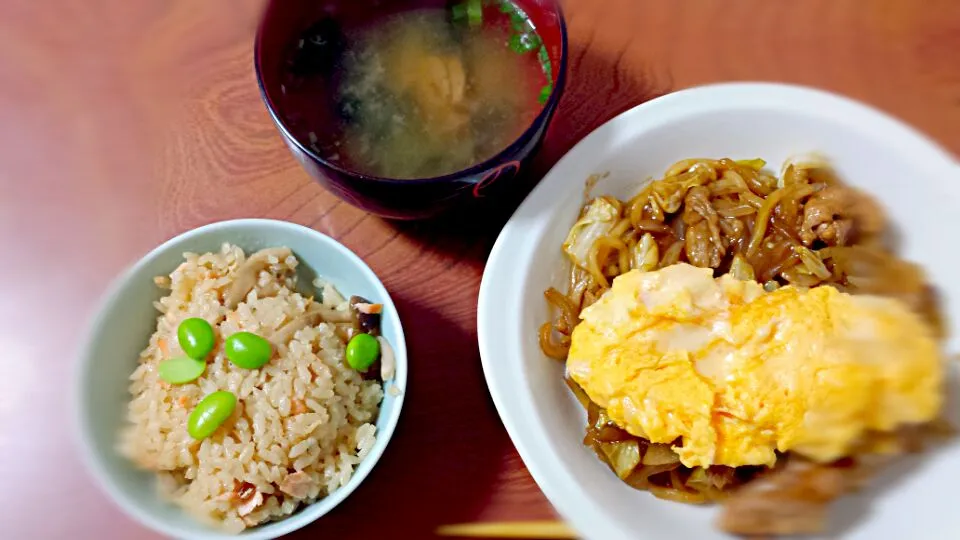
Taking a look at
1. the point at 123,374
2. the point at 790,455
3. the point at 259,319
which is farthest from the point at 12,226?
the point at 790,455

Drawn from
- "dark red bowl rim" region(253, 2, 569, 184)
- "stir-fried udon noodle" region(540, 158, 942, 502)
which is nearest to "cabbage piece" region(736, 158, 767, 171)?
"stir-fried udon noodle" region(540, 158, 942, 502)

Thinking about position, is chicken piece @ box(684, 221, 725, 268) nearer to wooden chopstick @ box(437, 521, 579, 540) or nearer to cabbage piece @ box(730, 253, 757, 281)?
cabbage piece @ box(730, 253, 757, 281)

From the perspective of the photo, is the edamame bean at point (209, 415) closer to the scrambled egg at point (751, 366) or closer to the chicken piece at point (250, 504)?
the chicken piece at point (250, 504)

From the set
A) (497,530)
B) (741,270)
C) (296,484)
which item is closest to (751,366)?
(741,270)

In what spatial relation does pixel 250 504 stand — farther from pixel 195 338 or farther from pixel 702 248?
pixel 702 248

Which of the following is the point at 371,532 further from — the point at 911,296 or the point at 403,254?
the point at 911,296

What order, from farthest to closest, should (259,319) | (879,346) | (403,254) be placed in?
(403,254), (259,319), (879,346)

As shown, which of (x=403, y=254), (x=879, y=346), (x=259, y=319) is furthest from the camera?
(x=403, y=254)
